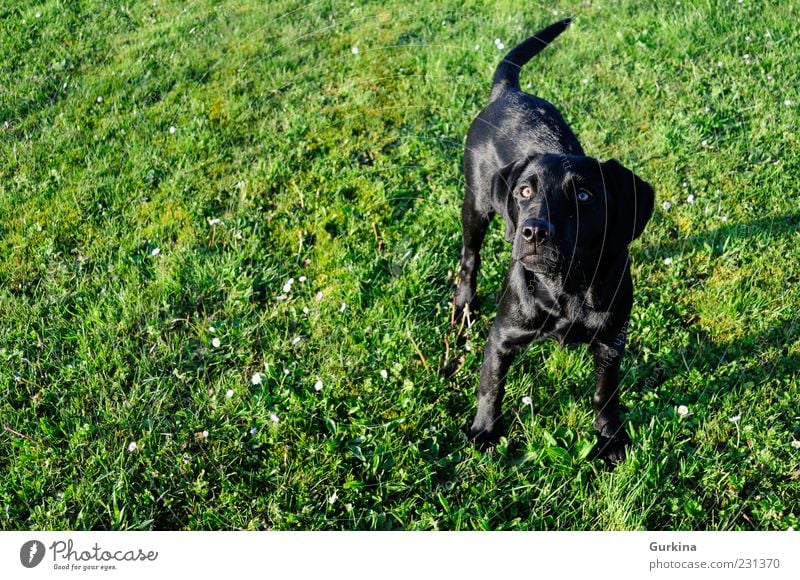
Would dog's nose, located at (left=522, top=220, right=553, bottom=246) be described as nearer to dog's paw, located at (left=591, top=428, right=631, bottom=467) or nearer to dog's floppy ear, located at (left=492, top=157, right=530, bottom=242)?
dog's floppy ear, located at (left=492, top=157, right=530, bottom=242)

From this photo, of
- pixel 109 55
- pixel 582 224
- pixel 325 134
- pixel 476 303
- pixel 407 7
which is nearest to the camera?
pixel 582 224

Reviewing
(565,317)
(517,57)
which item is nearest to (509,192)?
(565,317)

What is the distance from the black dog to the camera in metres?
2.94

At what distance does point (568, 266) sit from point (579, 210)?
0.89 feet

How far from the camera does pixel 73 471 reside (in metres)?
3.21

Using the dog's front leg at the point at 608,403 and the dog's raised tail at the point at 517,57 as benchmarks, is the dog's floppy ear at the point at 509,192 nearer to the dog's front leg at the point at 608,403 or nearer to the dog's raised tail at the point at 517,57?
the dog's front leg at the point at 608,403

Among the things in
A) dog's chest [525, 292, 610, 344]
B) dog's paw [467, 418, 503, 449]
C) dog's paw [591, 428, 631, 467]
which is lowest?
dog's paw [591, 428, 631, 467]

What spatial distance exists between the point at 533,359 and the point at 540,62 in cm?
358

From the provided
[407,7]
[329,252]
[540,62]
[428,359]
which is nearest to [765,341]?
[428,359]

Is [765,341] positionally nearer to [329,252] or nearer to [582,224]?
[582,224]

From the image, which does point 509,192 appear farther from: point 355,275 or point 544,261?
point 355,275

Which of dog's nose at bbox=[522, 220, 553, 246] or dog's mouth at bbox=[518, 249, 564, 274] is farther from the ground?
dog's nose at bbox=[522, 220, 553, 246]

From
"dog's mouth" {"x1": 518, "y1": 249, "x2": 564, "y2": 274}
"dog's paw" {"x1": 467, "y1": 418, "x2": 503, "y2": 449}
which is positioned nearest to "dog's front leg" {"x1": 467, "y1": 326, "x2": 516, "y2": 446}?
"dog's paw" {"x1": 467, "y1": 418, "x2": 503, "y2": 449}

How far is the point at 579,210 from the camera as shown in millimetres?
2994
